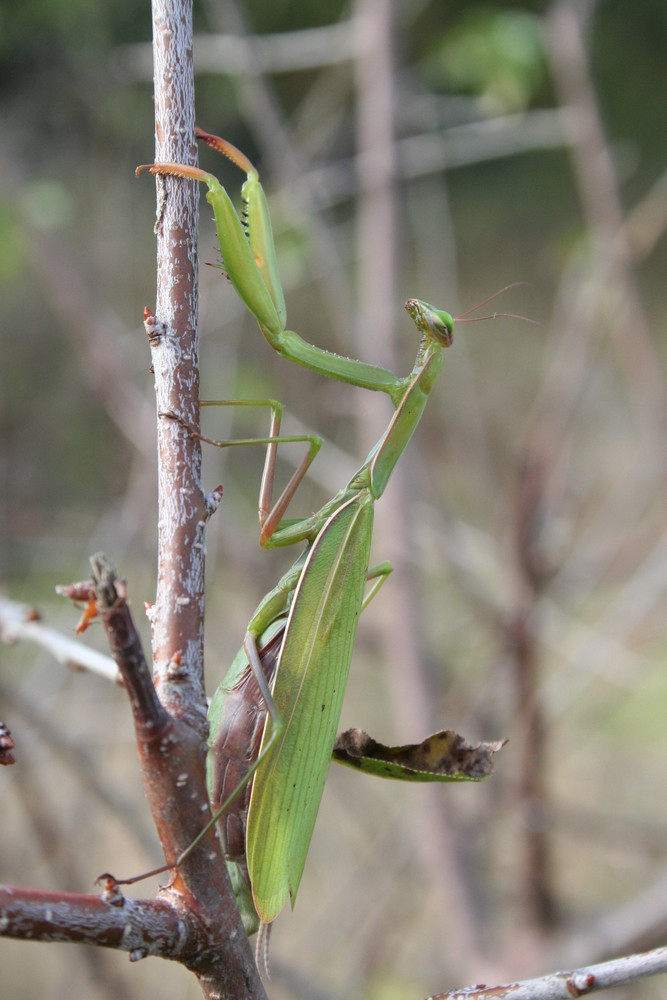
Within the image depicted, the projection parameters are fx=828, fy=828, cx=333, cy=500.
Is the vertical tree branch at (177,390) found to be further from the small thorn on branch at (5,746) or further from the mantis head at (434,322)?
the mantis head at (434,322)

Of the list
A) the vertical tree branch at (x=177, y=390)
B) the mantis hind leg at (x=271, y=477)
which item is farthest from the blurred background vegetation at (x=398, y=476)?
the vertical tree branch at (x=177, y=390)

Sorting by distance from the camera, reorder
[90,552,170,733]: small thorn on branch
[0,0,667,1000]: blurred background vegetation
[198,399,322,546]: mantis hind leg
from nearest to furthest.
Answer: [90,552,170,733]: small thorn on branch, [198,399,322,546]: mantis hind leg, [0,0,667,1000]: blurred background vegetation

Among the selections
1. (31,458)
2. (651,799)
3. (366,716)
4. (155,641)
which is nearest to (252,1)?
(31,458)

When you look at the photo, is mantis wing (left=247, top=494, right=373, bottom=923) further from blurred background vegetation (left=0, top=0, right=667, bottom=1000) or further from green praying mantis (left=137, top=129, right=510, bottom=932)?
blurred background vegetation (left=0, top=0, right=667, bottom=1000)

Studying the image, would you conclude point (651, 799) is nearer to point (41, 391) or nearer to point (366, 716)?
point (366, 716)

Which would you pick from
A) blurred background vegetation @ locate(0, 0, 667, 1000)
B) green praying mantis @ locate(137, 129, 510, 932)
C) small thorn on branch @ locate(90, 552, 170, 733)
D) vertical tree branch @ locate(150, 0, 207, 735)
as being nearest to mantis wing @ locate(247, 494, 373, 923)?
green praying mantis @ locate(137, 129, 510, 932)

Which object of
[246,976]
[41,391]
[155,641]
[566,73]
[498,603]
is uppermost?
[41,391]

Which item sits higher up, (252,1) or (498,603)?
(252,1)
